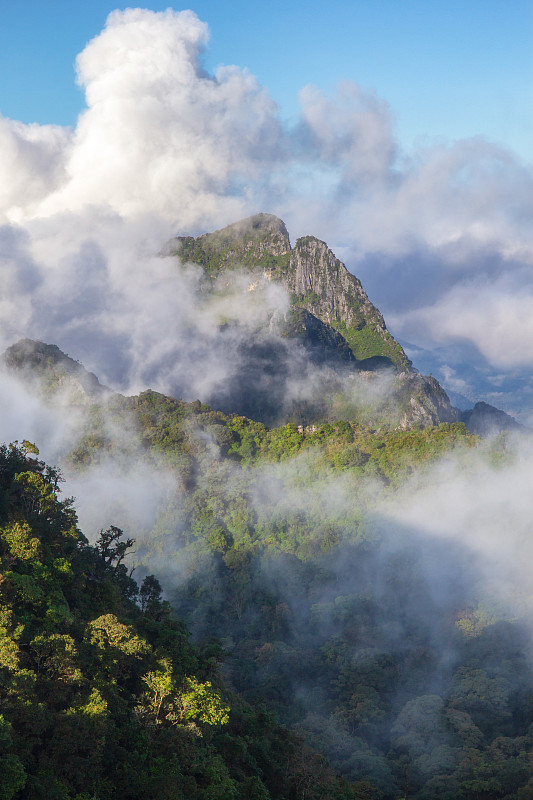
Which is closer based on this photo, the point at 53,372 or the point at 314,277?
the point at 53,372

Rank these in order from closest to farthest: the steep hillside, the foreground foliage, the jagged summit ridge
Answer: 1. the foreground foliage
2. the steep hillside
3. the jagged summit ridge

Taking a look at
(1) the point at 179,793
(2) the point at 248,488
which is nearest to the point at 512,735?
(1) the point at 179,793

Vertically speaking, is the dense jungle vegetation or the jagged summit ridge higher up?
the jagged summit ridge

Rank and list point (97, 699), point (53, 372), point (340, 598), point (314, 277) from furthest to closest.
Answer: point (314, 277)
point (53, 372)
point (340, 598)
point (97, 699)

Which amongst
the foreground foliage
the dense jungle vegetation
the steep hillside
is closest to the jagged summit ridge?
the dense jungle vegetation

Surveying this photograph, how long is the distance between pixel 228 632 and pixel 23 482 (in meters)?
38.0

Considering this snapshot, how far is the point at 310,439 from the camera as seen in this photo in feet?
311

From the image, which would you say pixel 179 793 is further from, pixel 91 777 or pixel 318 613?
pixel 318 613

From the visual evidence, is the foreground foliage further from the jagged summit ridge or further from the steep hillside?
the jagged summit ridge

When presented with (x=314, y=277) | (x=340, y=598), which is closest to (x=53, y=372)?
(x=340, y=598)

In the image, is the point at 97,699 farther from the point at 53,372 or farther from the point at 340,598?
the point at 53,372

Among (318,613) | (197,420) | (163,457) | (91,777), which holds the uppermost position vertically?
(197,420)

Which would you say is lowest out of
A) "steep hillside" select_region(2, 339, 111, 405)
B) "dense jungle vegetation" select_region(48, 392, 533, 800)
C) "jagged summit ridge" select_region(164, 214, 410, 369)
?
"dense jungle vegetation" select_region(48, 392, 533, 800)

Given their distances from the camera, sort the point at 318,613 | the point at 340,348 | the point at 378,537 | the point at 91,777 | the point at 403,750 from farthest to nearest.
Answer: the point at 340,348 → the point at 378,537 → the point at 318,613 → the point at 403,750 → the point at 91,777
